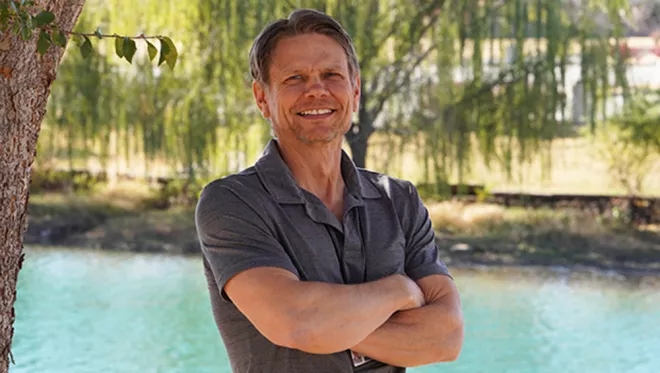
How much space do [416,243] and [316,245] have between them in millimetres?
188

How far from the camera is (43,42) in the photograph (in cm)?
117

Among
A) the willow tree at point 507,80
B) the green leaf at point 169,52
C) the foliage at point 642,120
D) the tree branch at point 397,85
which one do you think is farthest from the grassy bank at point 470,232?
the green leaf at point 169,52

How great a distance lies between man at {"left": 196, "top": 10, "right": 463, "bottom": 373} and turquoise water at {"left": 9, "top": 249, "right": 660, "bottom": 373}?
3526mm

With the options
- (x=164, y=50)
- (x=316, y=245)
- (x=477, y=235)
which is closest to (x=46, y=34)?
(x=164, y=50)

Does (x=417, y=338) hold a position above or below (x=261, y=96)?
below

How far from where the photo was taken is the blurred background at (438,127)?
775 centimetres

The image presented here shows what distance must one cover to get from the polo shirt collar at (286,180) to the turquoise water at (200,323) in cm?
354

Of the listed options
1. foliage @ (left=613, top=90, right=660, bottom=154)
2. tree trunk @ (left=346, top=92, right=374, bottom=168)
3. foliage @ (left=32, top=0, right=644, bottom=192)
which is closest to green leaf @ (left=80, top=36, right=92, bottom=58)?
foliage @ (left=32, top=0, right=644, bottom=192)

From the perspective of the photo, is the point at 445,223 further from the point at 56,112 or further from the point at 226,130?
the point at 56,112

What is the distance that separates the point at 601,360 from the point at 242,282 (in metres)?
4.14

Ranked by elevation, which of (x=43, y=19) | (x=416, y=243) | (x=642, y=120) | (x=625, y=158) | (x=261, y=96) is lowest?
(x=625, y=158)

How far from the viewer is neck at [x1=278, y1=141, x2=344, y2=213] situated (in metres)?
1.28

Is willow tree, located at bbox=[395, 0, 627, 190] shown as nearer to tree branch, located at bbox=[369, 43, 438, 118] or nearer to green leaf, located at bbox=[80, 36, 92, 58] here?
tree branch, located at bbox=[369, 43, 438, 118]

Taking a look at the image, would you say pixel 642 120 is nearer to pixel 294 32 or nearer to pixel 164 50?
pixel 294 32
